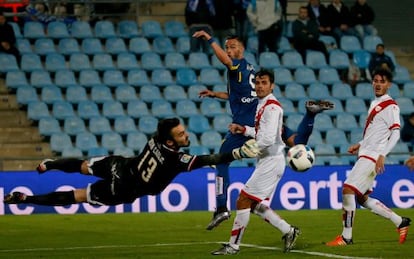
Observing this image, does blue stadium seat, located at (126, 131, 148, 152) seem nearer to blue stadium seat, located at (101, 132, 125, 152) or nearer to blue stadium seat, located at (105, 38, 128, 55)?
blue stadium seat, located at (101, 132, 125, 152)

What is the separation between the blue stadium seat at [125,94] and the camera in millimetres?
25750

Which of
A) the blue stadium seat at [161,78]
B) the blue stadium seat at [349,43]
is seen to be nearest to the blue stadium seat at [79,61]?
the blue stadium seat at [161,78]

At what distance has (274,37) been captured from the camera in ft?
91.6

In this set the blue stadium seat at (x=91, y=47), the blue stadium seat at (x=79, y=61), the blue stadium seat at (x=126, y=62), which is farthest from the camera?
the blue stadium seat at (x=91, y=47)

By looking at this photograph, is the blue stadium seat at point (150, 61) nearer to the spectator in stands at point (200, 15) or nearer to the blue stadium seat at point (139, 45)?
the blue stadium seat at point (139, 45)

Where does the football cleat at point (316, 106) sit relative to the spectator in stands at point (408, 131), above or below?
above

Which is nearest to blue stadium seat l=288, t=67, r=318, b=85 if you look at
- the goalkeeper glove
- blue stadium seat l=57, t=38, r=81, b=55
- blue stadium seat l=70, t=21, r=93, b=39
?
blue stadium seat l=70, t=21, r=93, b=39

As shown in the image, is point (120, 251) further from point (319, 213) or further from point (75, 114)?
point (75, 114)

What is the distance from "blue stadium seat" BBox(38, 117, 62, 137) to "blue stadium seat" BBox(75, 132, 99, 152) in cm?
56

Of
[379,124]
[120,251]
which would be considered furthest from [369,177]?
[120,251]

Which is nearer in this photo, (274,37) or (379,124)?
(379,124)

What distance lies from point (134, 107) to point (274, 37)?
4.60 m

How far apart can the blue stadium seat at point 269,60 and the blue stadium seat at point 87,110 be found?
186 inches

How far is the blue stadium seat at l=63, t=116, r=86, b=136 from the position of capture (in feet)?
80.6
